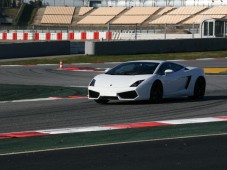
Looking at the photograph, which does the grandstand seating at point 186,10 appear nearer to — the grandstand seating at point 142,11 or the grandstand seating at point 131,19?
the grandstand seating at point 142,11

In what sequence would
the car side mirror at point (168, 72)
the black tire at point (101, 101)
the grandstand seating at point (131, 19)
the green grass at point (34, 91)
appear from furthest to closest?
1. the grandstand seating at point (131, 19)
2. the green grass at point (34, 91)
3. the car side mirror at point (168, 72)
4. the black tire at point (101, 101)

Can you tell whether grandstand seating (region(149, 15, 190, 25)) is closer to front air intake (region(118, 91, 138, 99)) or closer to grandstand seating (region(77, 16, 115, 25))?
grandstand seating (region(77, 16, 115, 25))

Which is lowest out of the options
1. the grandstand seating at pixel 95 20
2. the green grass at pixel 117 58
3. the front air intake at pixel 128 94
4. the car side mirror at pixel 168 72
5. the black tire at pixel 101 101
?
the green grass at pixel 117 58

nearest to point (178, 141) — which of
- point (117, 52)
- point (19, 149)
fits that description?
point (19, 149)

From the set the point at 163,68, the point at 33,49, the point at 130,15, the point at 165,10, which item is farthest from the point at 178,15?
the point at 163,68

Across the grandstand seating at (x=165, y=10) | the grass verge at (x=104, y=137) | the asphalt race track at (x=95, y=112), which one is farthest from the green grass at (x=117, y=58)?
the grandstand seating at (x=165, y=10)

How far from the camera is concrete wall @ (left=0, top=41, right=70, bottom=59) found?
40125 millimetres

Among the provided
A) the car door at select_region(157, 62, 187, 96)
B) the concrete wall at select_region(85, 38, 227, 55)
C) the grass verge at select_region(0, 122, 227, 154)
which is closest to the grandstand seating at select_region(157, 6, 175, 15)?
the concrete wall at select_region(85, 38, 227, 55)

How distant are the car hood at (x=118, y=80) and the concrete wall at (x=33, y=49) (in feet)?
72.9

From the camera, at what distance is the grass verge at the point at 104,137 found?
1140 centimetres

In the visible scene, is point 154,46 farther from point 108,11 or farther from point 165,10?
point 108,11

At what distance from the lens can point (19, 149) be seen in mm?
11070

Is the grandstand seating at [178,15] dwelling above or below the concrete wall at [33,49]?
above

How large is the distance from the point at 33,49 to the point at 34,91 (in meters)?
20.0
